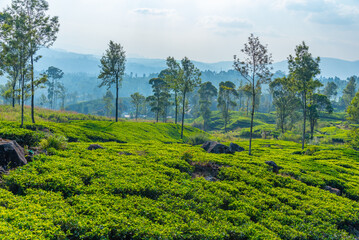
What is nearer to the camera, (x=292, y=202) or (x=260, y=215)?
(x=260, y=215)

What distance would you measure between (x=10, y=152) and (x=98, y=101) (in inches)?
6795

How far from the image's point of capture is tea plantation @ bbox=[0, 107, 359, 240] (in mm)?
7840

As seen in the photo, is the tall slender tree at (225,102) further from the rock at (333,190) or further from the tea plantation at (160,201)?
the tea plantation at (160,201)

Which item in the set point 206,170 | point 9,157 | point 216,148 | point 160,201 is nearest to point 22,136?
point 9,157

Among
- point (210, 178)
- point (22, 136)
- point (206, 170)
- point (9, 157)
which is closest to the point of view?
point (9, 157)

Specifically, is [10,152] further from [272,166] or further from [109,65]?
[109,65]

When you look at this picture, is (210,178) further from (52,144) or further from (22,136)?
(22,136)

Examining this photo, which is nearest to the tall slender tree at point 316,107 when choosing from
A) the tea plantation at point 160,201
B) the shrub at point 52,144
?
the tea plantation at point 160,201

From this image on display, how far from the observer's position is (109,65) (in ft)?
165

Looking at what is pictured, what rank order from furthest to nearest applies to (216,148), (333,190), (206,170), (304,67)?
(304,67), (216,148), (333,190), (206,170)

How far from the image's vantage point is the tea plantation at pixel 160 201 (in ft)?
25.7

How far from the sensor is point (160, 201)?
10625 millimetres

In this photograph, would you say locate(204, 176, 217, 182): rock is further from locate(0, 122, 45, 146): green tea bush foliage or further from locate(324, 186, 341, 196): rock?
locate(0, 122, 45, 146): green tea bush foliage

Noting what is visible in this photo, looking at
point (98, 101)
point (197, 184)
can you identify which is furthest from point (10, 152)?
point (98, 101)
